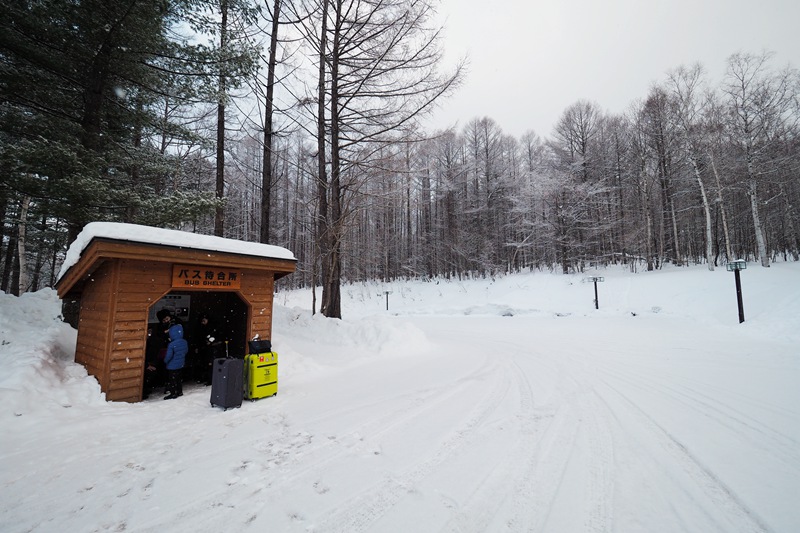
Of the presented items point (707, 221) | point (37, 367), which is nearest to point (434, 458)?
point (37, 367)

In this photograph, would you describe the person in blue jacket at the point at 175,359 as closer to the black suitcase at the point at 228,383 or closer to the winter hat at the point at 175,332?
the winter hat at the point at 175,332

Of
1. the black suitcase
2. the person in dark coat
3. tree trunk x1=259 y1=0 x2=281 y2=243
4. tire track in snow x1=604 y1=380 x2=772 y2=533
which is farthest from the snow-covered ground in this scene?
tree trunk x1=259 y1=0 x2=281 y2=243

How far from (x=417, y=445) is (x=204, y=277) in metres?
4.78

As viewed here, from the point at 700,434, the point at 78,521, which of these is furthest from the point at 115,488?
the point at 700,434

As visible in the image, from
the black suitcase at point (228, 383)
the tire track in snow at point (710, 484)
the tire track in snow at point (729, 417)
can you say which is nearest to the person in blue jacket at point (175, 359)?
the black suitcase at point (228, 383)

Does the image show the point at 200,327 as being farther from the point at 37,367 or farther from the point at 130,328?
the point at 37,367

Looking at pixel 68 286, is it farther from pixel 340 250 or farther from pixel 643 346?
pixel 643 346

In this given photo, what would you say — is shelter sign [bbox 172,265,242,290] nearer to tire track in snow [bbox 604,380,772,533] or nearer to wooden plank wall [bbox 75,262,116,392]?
wooden plank wall [bbox 75,262,116,392]

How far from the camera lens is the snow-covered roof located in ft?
15.9

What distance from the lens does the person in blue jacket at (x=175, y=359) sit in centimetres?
533

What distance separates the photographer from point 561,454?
3.21 metres

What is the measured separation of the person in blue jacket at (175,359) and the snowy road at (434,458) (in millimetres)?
343

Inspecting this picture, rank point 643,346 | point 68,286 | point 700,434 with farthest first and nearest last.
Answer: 1. point 643,346
2. point 68,286
3. point 700,434

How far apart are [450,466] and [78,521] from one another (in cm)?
293
